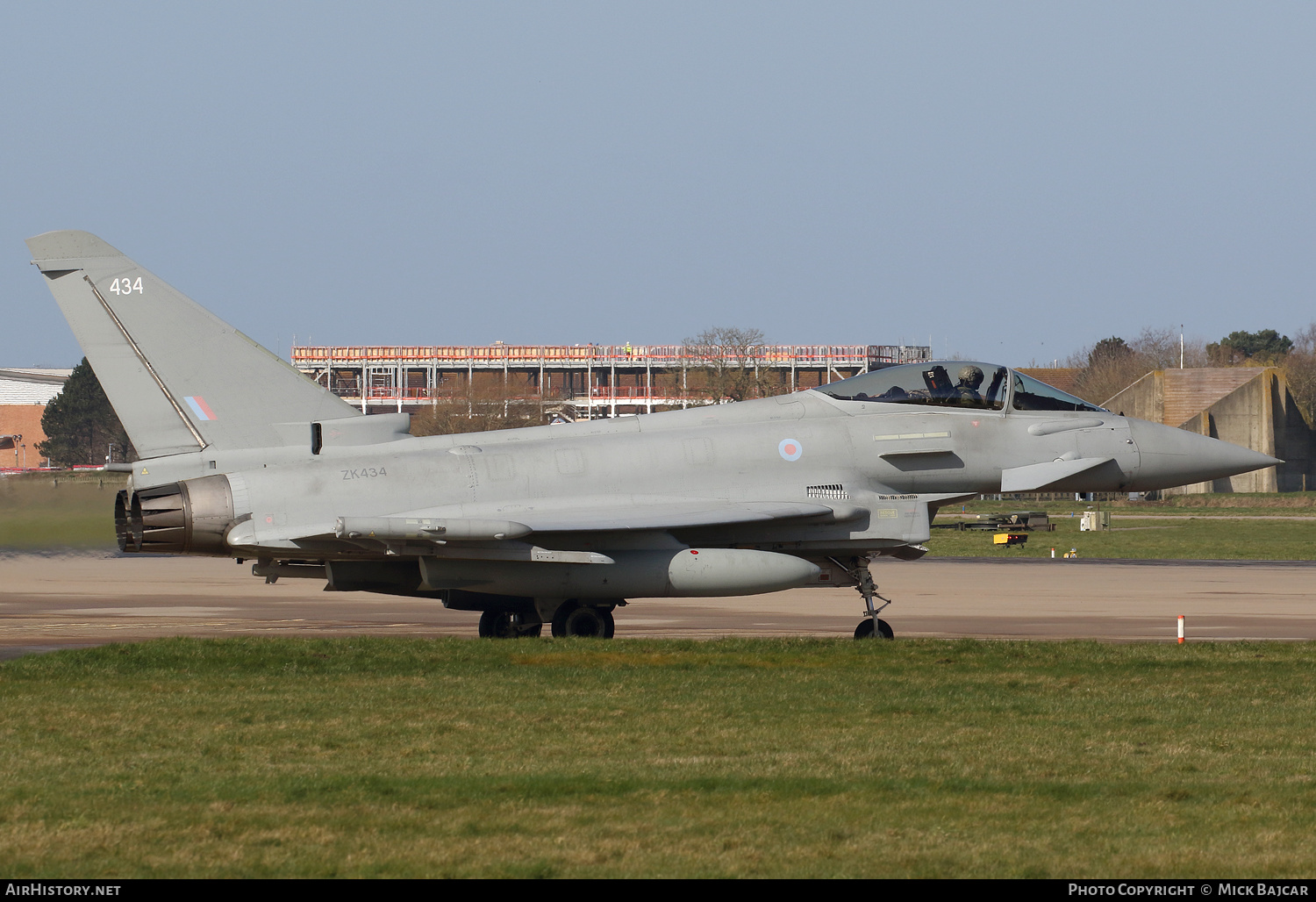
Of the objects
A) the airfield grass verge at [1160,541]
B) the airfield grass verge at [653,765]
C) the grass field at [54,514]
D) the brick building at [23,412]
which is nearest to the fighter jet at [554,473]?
the airfield grass verge at [653,765]

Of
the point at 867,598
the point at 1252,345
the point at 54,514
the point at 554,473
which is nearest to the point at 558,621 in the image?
the point at 554,473

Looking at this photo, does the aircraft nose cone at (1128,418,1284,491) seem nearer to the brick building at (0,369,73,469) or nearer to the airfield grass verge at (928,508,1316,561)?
the airfield grass verge at (928,508,1316,561)

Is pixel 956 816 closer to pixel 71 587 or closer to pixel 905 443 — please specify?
pixel 905 443

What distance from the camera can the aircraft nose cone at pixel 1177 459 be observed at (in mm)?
17781

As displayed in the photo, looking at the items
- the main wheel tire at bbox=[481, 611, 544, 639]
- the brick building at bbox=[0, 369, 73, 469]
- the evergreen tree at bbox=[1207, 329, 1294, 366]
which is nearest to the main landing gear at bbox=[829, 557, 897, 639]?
the main wheel tire at bbox=[481, 611, 544, 639]

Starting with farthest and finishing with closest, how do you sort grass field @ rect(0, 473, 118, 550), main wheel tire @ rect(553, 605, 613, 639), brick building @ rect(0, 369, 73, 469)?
brick building @ rect(0, 369, 73, 469), grass field @ rect(0, 473, 118, 550), main wheel tire @ rect(553, 605, 613, 639)

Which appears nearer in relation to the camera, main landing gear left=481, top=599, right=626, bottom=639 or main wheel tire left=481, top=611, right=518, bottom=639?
main landing gear left=481, top=599, right=626, bottom=639

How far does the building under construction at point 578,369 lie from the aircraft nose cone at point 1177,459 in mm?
57944

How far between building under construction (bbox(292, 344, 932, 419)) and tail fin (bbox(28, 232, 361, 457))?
195 ft

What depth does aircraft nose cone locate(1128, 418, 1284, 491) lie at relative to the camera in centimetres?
1778

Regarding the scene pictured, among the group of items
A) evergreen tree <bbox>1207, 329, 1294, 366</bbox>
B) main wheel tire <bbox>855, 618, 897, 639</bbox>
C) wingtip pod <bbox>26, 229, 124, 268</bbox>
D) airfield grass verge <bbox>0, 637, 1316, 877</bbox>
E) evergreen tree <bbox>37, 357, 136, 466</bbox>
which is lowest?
airfield grass verge <bbox>0, 637, 1316, 877</bbox>

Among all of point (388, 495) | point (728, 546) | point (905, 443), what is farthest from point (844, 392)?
point (388, 495)

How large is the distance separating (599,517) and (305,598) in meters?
11.5
